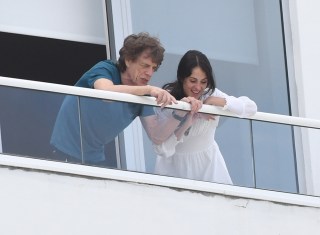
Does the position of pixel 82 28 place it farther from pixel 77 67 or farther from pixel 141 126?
pixel 141 126

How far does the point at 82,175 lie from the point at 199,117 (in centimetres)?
83

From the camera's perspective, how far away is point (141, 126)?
403 inches

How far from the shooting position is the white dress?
10.2 m

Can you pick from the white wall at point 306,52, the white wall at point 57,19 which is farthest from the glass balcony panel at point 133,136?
the white wall at point 57,19

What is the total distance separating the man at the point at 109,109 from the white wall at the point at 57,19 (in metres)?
2.16

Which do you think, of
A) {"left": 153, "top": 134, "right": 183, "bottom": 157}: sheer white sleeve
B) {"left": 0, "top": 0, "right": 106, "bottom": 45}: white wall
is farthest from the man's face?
{"left": 0, "top": 0, "right": 106, "bottom": 45}: white wall

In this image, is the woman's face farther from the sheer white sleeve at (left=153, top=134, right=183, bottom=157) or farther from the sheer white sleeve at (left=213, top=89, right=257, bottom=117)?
the sheer white sleeve at (left=153, top=134, right=183, bottom=157)

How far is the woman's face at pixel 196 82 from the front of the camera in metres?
10.2

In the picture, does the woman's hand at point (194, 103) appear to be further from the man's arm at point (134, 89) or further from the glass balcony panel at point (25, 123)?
the glass balcony panel at point (25, 123)

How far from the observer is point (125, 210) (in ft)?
32.9

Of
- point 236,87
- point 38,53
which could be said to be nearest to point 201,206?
point 236,87

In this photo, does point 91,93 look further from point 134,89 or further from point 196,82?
point 196,82

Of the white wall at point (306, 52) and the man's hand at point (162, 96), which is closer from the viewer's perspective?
the man's hand at point (162, 96)

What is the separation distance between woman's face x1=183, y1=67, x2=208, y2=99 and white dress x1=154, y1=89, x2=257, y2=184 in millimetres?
151
